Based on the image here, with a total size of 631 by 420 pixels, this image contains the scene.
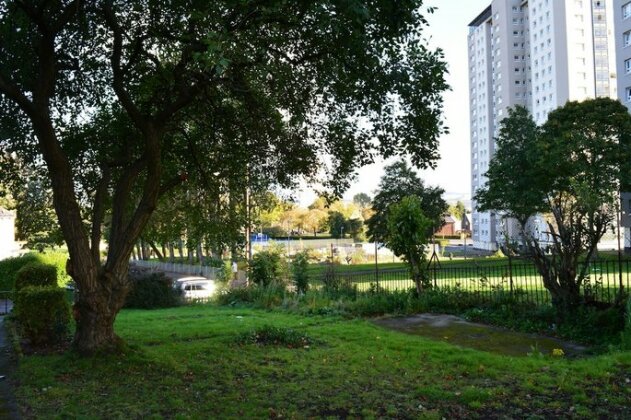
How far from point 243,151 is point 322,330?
3.97 m

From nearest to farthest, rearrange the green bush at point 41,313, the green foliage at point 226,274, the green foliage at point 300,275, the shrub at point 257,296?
the green bush at point 41,313
the shrub at point 257,296
the green foliage at point 300,275
the green foliage at point 226,274

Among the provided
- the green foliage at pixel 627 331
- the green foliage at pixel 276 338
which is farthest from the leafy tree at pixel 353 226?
the green foliage at pixel 627 331

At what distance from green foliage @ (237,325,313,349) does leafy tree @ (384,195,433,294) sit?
5.88 meters

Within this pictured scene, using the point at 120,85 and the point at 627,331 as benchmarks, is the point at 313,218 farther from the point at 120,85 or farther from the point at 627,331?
the point at 627,331

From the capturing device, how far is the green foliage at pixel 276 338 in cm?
988

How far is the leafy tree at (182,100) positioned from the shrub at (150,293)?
1077 cm

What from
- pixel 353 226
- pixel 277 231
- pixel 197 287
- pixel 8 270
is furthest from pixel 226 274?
pixel 353 226

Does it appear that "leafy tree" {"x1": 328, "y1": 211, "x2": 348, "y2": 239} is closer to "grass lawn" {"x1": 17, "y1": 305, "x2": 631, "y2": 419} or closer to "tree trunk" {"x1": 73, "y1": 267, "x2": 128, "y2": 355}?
"grass lawn" {"x1": 17, "y1": 305, "x2": 631, "y2": 419}

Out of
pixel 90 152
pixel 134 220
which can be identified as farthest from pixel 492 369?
pixel 90 152

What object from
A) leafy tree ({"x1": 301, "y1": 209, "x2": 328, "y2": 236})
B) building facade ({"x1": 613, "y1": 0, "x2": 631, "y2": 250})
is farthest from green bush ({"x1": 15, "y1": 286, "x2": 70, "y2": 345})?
leafy tree ({"x1": 301, "y1": 209, "x2": 328, "y2": 236})

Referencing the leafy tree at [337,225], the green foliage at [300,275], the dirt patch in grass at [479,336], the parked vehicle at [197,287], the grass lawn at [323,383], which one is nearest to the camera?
the grass lawn at [323,383]

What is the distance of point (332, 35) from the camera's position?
6973 millimetres

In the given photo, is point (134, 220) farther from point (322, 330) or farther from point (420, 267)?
point (420, 267)

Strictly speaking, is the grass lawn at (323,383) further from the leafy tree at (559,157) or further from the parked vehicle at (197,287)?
the parked vehicle at (197,287)
